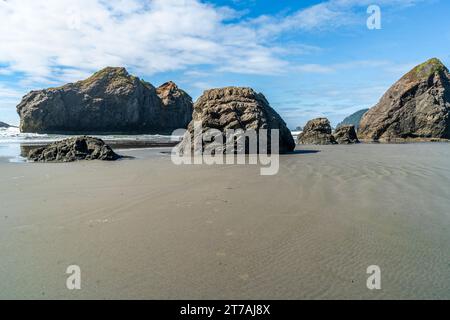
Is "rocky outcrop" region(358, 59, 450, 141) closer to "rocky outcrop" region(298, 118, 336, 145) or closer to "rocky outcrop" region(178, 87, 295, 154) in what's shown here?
"rocky outcrop" region(298, 118, 336, 145)

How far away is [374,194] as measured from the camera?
229 inches

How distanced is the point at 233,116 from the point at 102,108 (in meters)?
67.5

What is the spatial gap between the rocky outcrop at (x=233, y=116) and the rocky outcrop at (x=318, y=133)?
1182cm

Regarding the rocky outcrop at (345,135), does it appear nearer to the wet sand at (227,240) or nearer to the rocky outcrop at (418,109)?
the rocky outcrop at (418,109)

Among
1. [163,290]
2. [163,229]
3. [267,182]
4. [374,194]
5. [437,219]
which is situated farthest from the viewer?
[267,182]

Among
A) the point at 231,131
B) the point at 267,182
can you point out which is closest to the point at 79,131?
the point at 231,131

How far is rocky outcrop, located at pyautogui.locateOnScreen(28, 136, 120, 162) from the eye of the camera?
41.8ft

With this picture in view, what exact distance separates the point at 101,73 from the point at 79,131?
59.1 feet

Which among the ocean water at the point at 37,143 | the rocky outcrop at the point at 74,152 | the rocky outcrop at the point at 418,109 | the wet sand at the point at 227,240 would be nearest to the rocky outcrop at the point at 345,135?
the rocky outcrop at the point at 418,109

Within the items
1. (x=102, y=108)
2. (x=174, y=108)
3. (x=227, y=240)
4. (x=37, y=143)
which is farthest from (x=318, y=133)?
(x=174, y=108)

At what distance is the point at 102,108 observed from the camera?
248 ft

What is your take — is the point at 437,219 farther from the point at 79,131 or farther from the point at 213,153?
the point at 79,131

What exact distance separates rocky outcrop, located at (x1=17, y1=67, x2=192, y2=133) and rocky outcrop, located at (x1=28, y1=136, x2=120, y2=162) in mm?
63994

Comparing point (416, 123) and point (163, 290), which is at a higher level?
point (416, 123)
